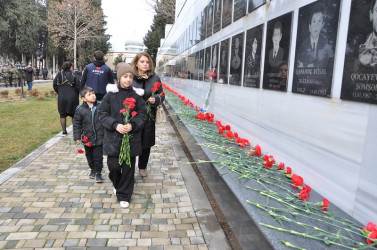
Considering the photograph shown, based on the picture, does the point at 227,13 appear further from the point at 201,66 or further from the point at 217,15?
the point at 201,66

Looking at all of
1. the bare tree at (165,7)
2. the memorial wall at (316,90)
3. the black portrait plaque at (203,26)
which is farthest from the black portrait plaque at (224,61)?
the bare tree at (165,7)

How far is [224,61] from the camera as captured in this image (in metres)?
5.68

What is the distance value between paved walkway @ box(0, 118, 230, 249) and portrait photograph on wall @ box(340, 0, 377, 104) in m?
1.71

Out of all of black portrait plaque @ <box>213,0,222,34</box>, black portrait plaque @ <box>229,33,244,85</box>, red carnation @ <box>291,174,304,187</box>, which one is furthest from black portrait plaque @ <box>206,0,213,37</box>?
red carnation @ <box>291,174,304,187</box>

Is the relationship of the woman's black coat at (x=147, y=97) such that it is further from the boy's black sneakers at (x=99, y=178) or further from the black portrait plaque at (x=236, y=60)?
the black portrait plaque at (x=236, y=60)

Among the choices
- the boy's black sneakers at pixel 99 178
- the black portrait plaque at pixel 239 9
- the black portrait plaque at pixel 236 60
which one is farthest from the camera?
the black portrait plaque at pixel 236 60

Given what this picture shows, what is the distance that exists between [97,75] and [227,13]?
2764 mm

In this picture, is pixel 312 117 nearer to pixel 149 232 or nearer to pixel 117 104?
pixel 149 232

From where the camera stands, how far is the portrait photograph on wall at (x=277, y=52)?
319 centimetres

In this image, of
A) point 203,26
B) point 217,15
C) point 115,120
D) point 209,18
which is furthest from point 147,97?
point 203,26

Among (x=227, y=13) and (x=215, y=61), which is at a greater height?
(x=227, y=13)

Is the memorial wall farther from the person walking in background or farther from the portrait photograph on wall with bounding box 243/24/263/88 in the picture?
the person walking in background

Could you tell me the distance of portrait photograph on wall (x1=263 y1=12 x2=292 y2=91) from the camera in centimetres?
319

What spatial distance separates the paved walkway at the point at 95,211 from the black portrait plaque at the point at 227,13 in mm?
2641
